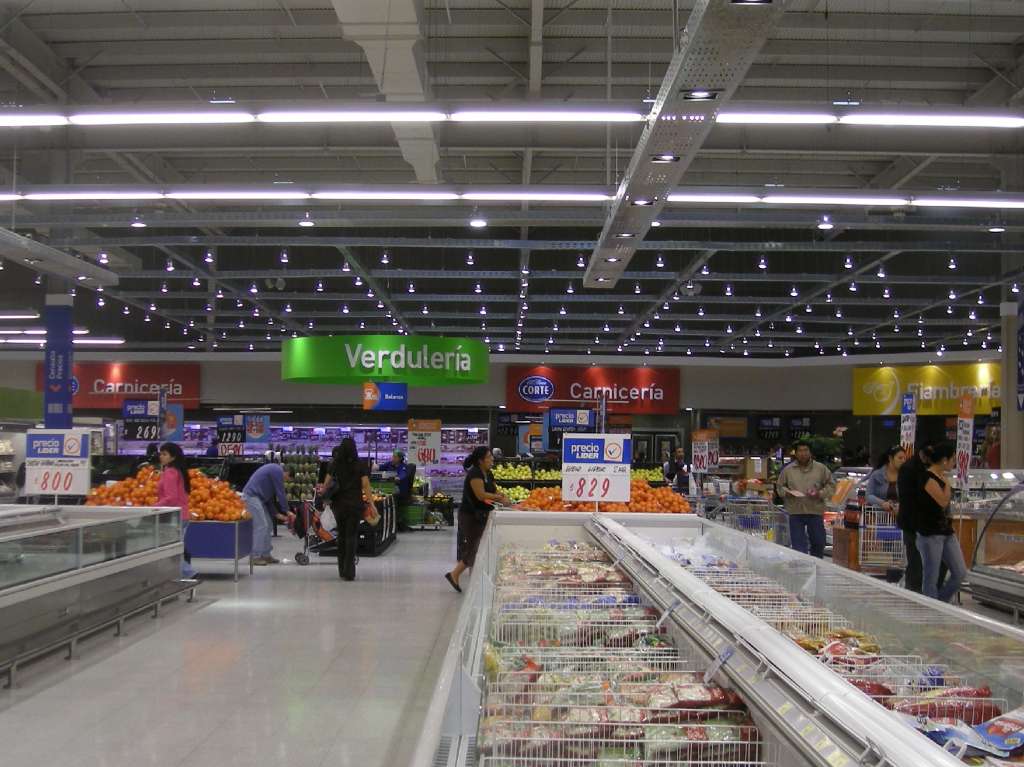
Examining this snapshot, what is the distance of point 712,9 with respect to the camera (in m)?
3.76

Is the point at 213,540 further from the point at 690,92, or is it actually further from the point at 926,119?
the point at 926,119

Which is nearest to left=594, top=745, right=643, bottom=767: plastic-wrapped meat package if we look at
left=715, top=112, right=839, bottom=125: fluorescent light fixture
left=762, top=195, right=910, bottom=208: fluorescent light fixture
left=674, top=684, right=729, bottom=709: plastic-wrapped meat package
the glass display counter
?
left=674, top=684, right=729, bottom=709: plastic-wrapped meat package

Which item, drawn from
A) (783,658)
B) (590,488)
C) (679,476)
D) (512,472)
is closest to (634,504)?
(590,488)

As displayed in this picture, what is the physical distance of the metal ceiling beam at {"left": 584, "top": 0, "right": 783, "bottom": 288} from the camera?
3.84m

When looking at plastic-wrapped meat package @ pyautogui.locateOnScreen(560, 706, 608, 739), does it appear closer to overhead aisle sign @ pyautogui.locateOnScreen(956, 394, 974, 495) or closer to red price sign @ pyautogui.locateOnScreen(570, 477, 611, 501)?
red price sign @ pyautogui.locateOnScreen(570, 477, 611, 501)

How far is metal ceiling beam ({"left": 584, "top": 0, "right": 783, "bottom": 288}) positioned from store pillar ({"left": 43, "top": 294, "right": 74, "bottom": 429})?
10.3m

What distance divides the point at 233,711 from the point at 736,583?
112 inches

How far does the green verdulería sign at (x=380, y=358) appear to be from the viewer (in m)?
15.9

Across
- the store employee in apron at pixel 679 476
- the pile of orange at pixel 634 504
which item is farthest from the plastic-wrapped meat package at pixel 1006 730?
the store employee in apron at pixel 679 476

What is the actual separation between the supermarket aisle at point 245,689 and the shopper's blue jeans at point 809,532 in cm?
344

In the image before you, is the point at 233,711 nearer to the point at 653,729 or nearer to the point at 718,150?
the point at 653,729

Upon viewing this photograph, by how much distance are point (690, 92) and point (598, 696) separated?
3.22 meters

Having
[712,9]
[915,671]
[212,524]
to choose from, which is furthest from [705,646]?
[212,524]

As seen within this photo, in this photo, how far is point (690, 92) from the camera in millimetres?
4648
